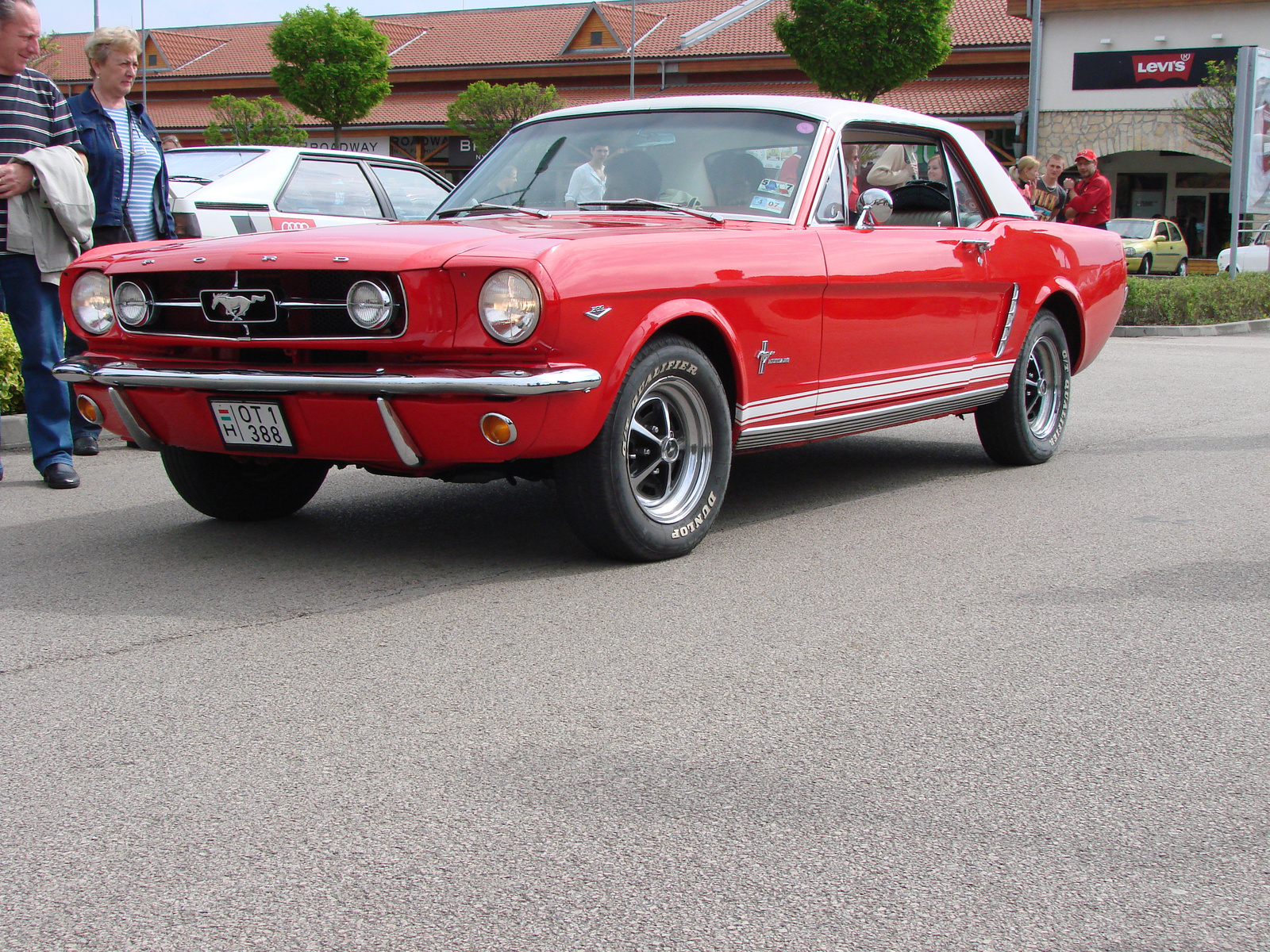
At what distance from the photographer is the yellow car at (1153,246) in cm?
3247

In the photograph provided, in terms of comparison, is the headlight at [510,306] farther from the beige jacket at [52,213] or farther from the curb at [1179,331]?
the curb at [1179,331]

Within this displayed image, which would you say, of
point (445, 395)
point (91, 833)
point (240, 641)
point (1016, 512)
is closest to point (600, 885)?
point (91, 833)

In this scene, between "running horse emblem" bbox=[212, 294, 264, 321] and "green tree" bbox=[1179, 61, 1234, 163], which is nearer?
"running horse emblem" bbox=[212, 294, 264, 321]

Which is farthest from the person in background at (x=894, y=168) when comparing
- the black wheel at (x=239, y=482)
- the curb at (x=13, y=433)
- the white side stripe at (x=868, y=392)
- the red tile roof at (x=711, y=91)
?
the red tile roof at (x=711, y=91)

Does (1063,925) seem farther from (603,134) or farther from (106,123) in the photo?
(106,123)

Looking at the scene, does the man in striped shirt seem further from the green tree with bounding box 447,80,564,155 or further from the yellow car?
the green tree with bounding box 447,80,564,155

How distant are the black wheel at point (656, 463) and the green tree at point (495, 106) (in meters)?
40.2

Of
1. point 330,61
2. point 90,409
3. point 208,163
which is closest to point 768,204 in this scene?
point 90,409

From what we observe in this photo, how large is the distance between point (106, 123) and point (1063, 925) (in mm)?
6096

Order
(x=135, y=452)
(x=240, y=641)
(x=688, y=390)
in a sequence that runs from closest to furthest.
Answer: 1. (x=240, y=641)
2. (x=688, y=390)
3. (x=135, y=452)

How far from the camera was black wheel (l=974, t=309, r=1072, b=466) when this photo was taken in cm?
665

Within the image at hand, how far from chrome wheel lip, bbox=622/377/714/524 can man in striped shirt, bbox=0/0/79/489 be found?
2.97m

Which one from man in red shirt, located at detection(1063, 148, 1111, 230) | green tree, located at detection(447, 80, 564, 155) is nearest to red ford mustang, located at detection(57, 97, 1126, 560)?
man in red shirt, located at detection(1063, 148, 1111, 230)

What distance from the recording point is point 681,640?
12.4 ft
